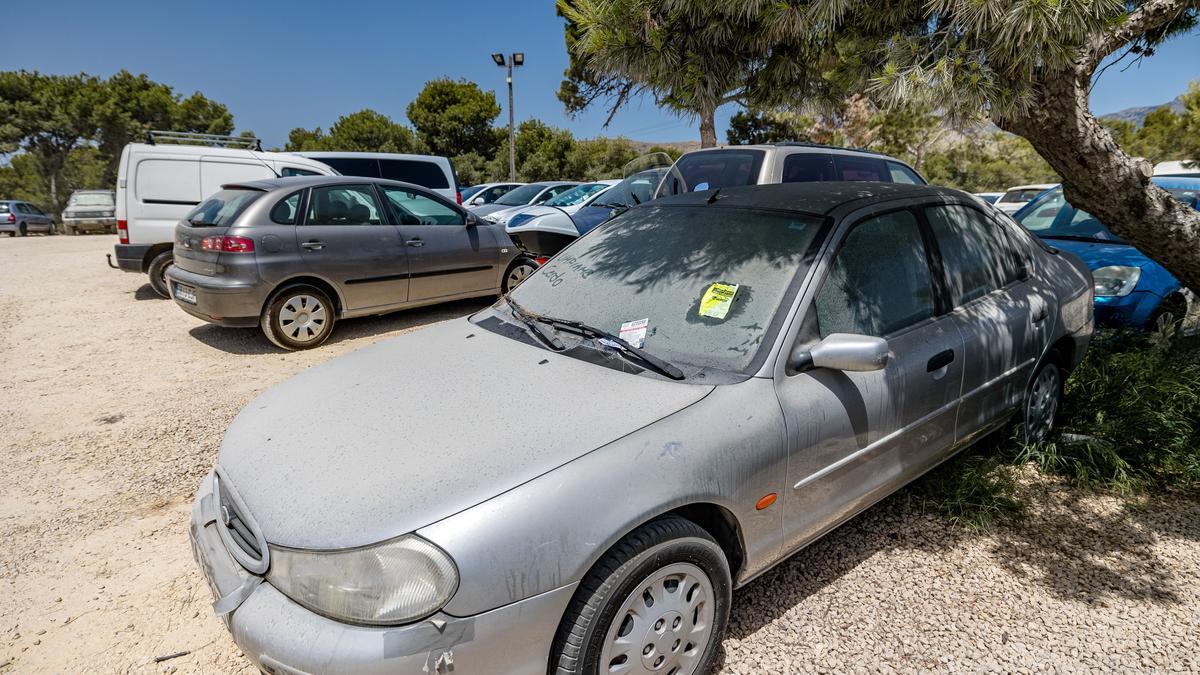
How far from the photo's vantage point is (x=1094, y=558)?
106 inches

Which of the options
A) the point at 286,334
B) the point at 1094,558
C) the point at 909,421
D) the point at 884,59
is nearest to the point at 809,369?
the point at 909,421

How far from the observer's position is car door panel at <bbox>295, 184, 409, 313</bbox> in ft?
18.9

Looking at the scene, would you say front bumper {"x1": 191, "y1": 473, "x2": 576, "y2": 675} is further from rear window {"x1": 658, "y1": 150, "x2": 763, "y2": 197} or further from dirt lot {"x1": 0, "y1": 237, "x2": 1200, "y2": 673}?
rear window {"x1": 658, "y1": 150, "x2": 763, "y2": 197}

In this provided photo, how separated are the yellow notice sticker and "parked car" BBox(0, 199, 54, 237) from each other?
94.4 feet

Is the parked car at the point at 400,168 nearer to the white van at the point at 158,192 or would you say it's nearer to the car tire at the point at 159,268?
the white van at the point at 158,192

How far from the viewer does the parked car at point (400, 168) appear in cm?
1032

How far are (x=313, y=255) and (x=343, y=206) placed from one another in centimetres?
64

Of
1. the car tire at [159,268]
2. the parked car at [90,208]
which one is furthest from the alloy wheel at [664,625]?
the parked car at [90,208]

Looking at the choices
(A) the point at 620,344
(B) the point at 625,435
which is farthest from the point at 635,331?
(B) the point at 625,435

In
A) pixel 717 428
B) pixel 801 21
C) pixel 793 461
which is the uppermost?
pixel 801 21

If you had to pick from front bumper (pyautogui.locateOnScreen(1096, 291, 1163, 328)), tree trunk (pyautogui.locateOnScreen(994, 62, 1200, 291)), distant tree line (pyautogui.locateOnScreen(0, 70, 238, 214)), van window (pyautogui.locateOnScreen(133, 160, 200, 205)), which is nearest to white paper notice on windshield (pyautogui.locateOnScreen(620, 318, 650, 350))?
tree trunk (pyautogui.locateOnScreen(994, 62, 1200, 291))

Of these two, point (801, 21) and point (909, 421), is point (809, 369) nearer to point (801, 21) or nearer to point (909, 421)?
point (909, 421)

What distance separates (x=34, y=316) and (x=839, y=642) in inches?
357

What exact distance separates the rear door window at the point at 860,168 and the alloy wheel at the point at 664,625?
5282 millimetres
